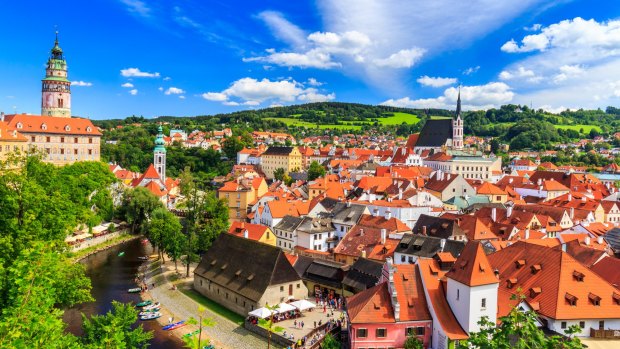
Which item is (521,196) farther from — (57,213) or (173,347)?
(57,213)

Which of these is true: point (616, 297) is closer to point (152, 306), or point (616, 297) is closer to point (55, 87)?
point (152, 306)

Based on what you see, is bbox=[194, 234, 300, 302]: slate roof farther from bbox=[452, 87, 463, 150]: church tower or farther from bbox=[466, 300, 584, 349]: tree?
bbox=[452, 87, 463, 150]: church tower

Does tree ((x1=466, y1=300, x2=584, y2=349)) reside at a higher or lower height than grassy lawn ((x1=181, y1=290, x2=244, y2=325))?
higher

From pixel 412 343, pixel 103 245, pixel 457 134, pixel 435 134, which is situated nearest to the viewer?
pixel 412 343

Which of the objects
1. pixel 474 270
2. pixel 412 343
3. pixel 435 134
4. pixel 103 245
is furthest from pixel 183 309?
pixel 435 134

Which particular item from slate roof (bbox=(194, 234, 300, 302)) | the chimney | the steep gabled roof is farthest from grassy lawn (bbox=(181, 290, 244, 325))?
the chimney

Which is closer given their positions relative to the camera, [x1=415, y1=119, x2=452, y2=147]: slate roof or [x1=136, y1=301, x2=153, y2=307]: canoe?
[x1=136, y1=301, x2=153, y2=307]: canoe

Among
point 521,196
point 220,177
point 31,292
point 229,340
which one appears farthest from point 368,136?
point 31,292
